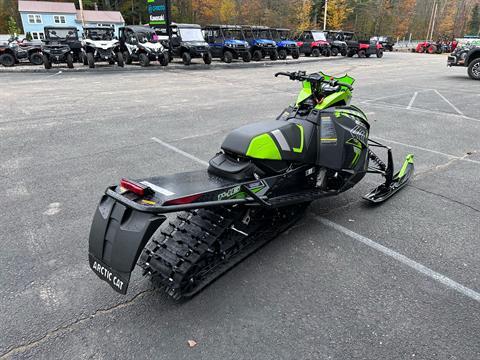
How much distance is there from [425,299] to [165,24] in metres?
22.0

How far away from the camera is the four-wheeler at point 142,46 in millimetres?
19234

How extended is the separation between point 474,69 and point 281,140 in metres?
16.7

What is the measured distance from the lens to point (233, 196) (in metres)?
2.71

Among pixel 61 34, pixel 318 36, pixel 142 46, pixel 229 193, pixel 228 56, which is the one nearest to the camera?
pixel 229 193

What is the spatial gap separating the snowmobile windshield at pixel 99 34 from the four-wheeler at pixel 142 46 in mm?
A: 715

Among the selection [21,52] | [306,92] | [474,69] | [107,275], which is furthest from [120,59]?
[107,275]

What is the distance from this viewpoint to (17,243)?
331 cm

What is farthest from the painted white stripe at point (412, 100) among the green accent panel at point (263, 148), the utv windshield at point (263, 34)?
the utv windshield at point (263, 34)

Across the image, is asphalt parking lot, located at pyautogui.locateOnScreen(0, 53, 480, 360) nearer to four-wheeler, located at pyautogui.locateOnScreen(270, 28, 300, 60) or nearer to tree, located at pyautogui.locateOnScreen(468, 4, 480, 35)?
four-wheeler, located at pyautogui.locateOnScreen(270, 28, 300, 60)

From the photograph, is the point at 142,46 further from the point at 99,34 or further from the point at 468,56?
the point at 468,56

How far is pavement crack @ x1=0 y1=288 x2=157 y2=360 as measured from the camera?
86.0 inches

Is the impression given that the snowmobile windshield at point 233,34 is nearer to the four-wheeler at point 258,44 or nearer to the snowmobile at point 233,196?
the four-wheeler at point 258,44

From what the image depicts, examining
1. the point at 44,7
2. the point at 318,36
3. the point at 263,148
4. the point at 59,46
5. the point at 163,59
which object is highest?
the point at 44,7

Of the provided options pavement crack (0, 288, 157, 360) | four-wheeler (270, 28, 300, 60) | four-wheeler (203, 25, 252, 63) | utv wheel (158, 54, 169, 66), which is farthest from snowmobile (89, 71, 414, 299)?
four-wheeler (270, 28, 300, 60)
